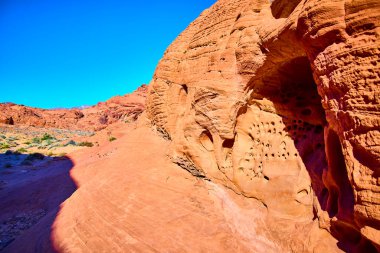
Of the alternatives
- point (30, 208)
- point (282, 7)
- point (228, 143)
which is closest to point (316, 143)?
point (228, 143)

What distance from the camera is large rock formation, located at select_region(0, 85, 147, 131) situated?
32.6m

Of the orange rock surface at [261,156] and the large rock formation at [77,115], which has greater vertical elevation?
the large rock formation at [77,115]

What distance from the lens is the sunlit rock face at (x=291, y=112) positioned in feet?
9.45

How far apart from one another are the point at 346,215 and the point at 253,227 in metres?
1.80

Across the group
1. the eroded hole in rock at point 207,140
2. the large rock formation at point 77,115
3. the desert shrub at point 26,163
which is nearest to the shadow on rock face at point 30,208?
the desert shrub at point 26,163

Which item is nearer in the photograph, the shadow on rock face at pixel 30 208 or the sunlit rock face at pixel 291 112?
the sunlit rock face at pixel 291 112

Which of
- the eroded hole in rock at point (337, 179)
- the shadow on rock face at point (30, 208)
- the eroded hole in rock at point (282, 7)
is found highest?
the eroded hole in rock at point (282, 7)

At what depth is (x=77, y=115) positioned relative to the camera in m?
43.5

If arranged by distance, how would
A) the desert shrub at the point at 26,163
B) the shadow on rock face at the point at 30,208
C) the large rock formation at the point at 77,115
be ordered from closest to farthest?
the shadow on rock face at the point at 30,208 → the desert shrub at the point at 26,163 → the large rock formation at the point at 77,115

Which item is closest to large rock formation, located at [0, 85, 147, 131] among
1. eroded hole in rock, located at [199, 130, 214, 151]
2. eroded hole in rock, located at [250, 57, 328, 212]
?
eroded hole in rock, located at [199, 130, 214, 151]

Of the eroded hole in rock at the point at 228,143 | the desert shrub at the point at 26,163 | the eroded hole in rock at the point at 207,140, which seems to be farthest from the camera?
the desert shrub at the point at 26,163

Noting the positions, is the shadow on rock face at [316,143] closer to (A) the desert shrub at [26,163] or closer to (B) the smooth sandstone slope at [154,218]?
(B) the smooth sandstone slope at [154,218]

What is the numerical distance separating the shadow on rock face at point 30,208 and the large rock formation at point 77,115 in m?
18.5

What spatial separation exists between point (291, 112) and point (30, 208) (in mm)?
8443
